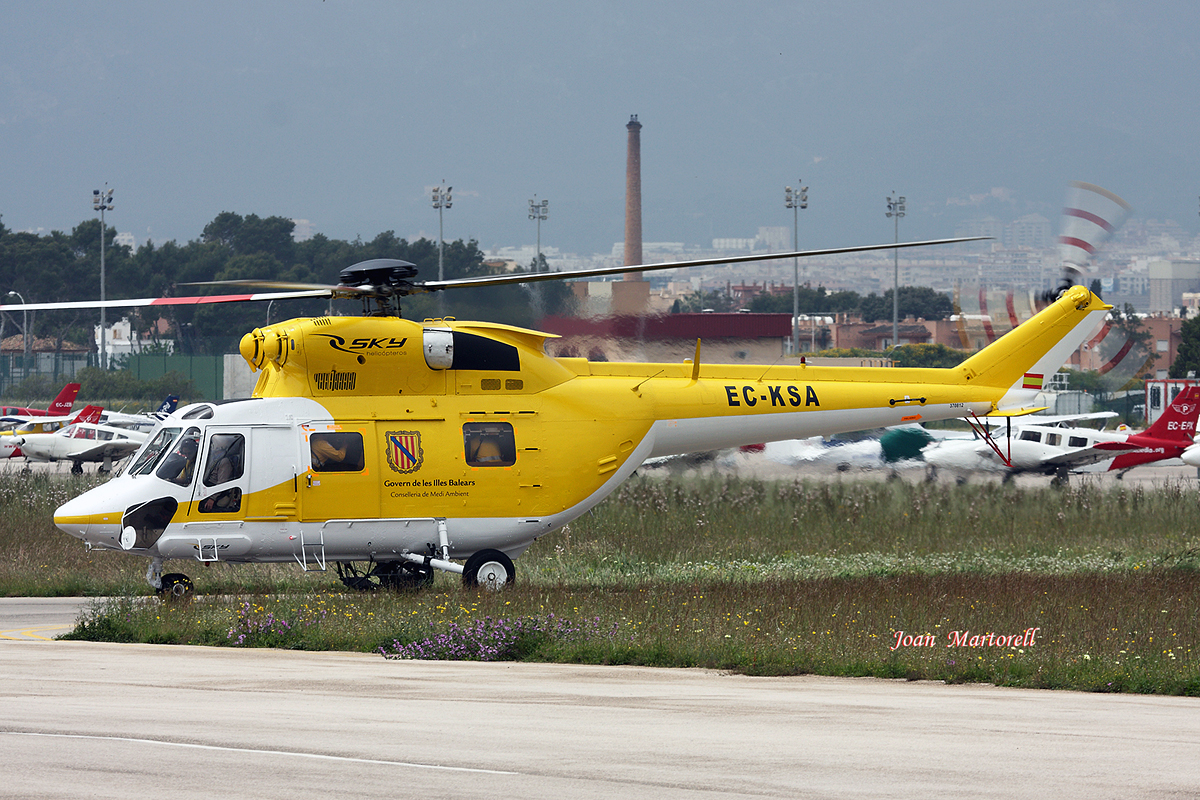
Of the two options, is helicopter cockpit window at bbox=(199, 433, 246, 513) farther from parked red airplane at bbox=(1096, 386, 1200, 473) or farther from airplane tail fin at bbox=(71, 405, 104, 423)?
airplane tail fin at bbox=(71, 405, 104, 423)

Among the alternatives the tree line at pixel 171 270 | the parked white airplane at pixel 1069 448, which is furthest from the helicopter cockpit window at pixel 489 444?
the tree line at pixel 171 270

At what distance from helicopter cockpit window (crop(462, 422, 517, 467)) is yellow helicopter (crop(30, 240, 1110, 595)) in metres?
0.02

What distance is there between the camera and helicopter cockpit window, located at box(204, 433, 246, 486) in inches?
578

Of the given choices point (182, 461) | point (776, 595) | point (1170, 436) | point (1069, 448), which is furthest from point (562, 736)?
point (1170, 436)

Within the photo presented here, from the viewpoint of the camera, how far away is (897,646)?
37.2 ft

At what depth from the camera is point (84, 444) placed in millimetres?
40156

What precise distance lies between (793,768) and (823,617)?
592 centimetres

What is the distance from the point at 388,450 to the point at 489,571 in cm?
193

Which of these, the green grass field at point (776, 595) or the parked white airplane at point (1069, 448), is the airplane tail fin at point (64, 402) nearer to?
the green grass field at point (776, 595)

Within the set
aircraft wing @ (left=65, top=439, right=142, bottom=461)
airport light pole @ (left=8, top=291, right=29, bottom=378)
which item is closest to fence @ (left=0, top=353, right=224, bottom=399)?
airport light pole @ (left=8, top=291, right=29, bottom=378)

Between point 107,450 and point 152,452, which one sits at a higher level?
point 152,452

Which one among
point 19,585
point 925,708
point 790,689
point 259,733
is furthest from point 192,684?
point 19,585

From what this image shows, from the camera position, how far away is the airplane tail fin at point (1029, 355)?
17.1 metres

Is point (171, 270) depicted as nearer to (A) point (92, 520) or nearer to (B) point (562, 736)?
(A) point (92, 520)
